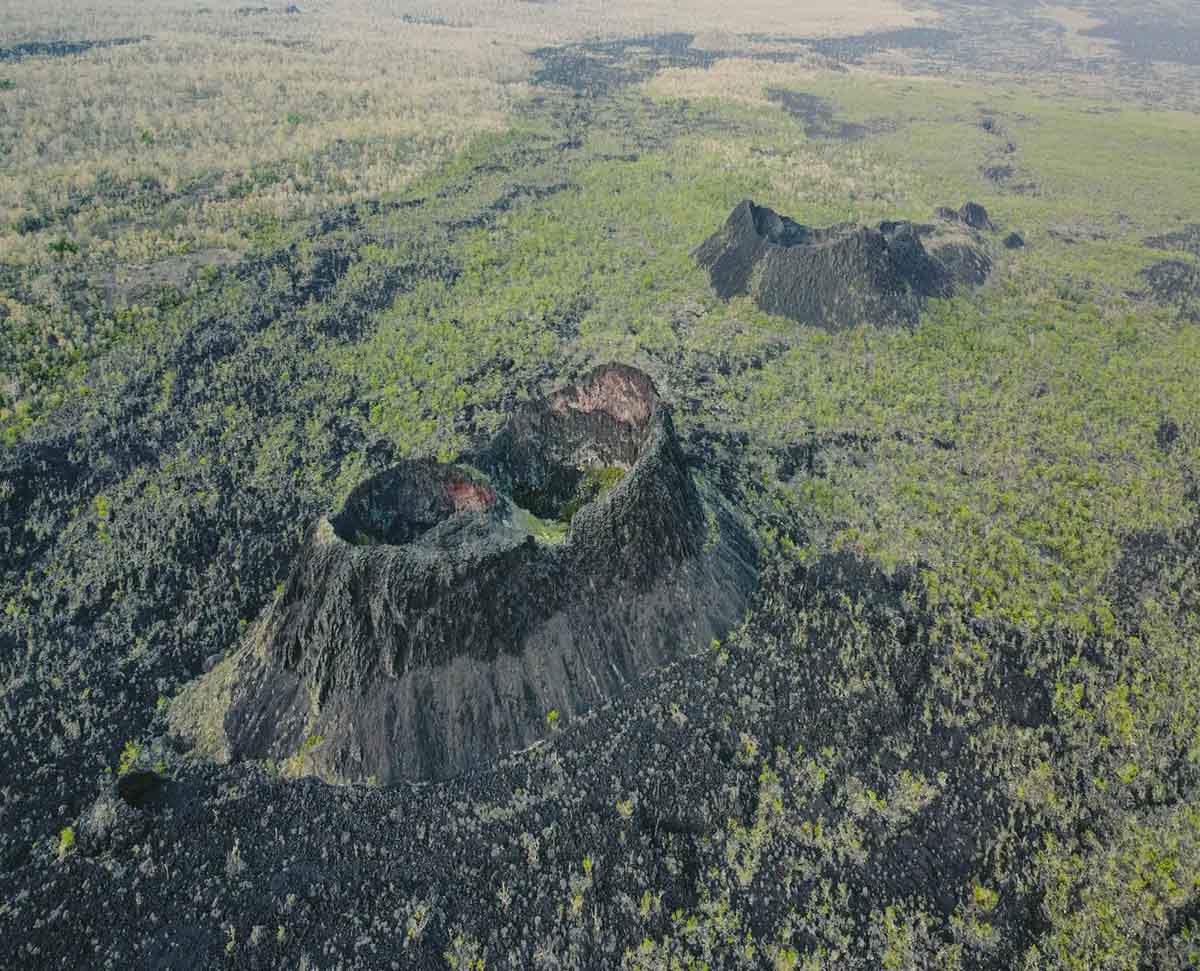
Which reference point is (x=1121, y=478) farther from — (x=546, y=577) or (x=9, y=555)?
(x=9, y=555)

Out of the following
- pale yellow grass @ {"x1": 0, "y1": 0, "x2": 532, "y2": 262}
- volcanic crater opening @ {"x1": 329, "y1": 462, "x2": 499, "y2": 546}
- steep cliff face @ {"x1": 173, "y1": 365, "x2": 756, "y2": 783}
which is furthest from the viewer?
pale yellow grass @ {"x1": 0, "y1": 0, "x2": 532, "y2": 262}

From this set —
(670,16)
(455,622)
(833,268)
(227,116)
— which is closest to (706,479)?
(455,622)

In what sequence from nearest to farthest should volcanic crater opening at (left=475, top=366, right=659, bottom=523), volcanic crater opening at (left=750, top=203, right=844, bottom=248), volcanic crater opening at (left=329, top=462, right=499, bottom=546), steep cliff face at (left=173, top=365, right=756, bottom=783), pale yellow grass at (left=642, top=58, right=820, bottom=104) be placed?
1. steep cliff face at (left=173, top=365, right=756, bottom=783)
2. volcanic crater opening at (left=329, top=462, right=499, bottom=546)
3. volcanic crater opening at (left=475, top=366, right=659, bottom=523)
4. volcanic crater opening at (left=750, top=203, right=844, bottom=248)
5. pale yellow grass at (left=642, top=58, right=820, bottom=104)

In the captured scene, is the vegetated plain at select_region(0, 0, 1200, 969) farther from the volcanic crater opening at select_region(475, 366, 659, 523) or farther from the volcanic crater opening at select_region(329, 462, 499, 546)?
the volcanic crater opening at select_region(329, 462, 499, 546)

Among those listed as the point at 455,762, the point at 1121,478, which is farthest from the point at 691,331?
the point at 455,762

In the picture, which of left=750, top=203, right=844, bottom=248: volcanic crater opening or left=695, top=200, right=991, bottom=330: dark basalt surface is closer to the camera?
left=695, top=200, right=991, bottom=330: dark basalt surface

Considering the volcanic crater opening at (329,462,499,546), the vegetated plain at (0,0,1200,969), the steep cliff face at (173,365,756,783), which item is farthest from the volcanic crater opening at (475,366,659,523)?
the vegetated plain at (0,0,1200,969)

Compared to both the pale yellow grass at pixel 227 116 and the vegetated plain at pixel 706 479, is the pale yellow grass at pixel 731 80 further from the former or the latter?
the vegetated plain at pixel 706 479

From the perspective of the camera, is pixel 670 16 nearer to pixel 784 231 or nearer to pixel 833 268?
pixel 784 231
